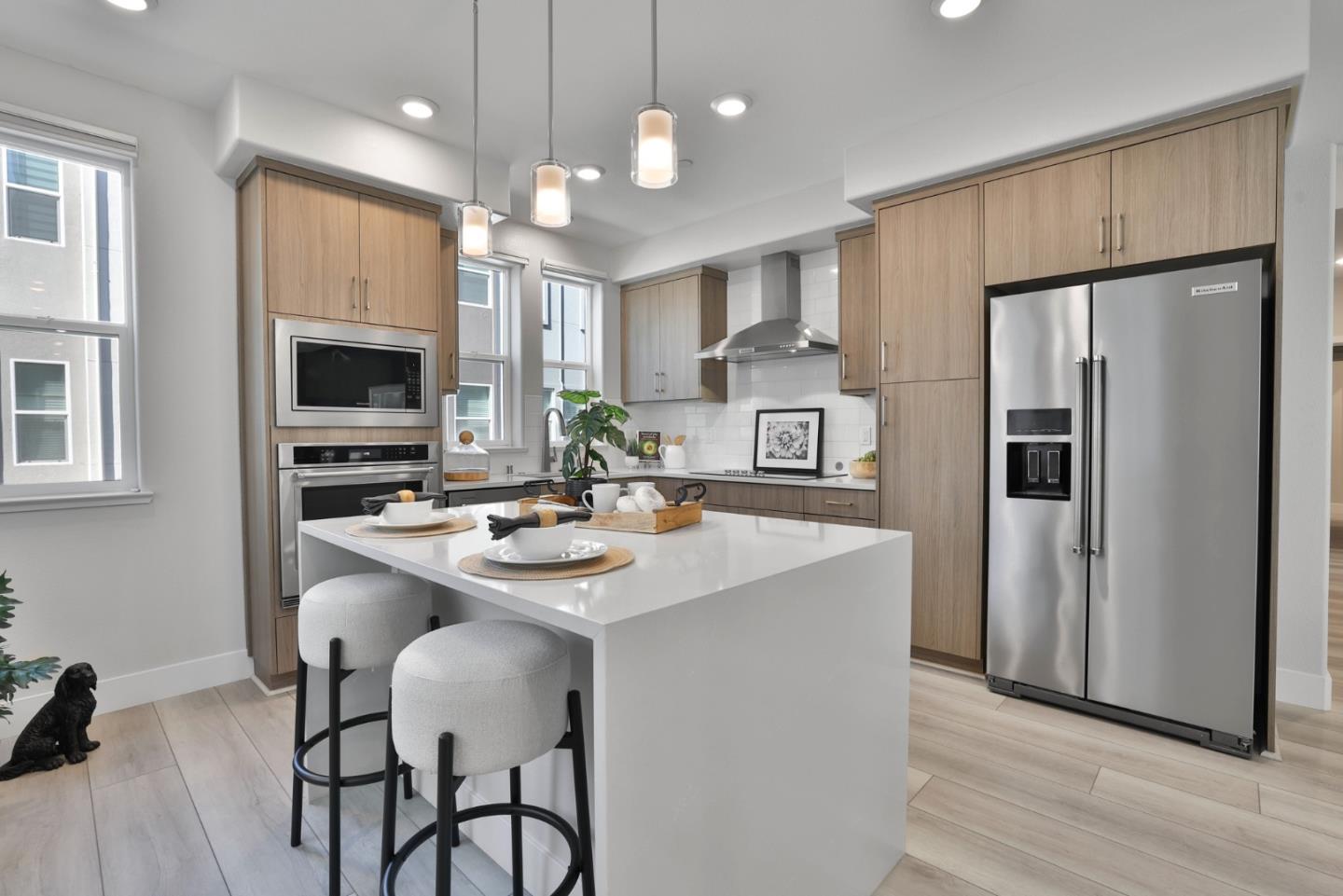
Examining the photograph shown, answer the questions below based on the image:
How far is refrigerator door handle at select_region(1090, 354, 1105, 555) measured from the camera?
261 cm

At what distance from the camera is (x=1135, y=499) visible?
2555 mm

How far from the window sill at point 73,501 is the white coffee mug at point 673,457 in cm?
316

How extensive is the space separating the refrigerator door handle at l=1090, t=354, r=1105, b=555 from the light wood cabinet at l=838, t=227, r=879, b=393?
1.29m

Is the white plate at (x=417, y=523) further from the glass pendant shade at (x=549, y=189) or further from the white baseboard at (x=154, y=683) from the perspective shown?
the white baseboard at (x=154, y=683)

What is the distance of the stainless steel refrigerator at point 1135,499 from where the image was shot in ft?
7.67

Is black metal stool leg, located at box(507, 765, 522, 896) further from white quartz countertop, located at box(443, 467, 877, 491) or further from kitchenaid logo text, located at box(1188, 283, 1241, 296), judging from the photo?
kitchenaid logo text, located at box(1188, 283, 1241, 296)

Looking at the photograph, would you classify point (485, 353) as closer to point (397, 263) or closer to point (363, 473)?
point (397, 263)

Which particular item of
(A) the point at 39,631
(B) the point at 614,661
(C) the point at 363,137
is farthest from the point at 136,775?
(C) the point at 363,137

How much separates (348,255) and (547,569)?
256cm

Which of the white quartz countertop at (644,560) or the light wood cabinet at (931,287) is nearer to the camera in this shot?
the white quartz countertop at (644,560)

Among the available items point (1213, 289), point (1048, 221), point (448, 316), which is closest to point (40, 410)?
point (448, 316)

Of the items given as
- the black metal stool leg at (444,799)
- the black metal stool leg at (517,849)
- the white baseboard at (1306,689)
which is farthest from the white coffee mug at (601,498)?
the white baseboard at (1306,689)

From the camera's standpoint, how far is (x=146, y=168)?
2.91m

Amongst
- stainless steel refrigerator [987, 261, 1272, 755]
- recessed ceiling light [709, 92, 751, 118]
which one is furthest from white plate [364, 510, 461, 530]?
stainless steel refrigerator [987, 261, 1272, 755]
